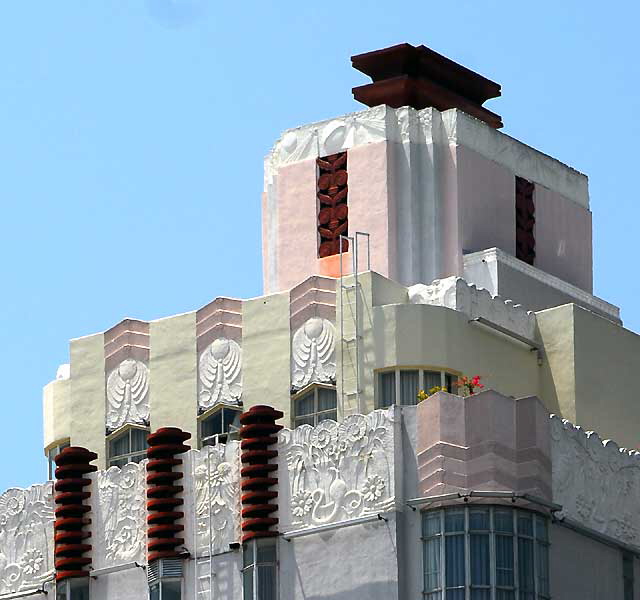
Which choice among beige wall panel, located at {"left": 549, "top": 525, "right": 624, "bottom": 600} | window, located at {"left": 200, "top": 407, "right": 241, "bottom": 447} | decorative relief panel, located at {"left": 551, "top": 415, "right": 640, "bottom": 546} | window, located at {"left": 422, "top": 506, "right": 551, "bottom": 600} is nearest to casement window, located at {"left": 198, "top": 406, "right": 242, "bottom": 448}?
window, located at {"left": 200, "top": 407, "right": 241, "bottom": 447}

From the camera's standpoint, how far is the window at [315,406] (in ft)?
287

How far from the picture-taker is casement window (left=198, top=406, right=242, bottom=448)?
8900 cm

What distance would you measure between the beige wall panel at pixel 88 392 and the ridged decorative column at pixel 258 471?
7.95m

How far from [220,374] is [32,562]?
7.26 m

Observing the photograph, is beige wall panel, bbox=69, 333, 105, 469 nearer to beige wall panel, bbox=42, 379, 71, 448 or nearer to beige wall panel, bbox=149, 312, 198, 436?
beige wall panel, bbox=42, 379, 71, 448

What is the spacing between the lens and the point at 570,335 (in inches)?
3521

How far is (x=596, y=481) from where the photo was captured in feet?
280

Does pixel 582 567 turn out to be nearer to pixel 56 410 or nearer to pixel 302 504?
pixel 302 504

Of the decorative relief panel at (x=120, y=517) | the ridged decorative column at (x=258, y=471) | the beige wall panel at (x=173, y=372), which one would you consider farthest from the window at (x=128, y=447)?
the ridged decorative column at (x=258, y=471)

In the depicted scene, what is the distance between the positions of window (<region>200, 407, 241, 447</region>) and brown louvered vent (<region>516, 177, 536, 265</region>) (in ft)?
35.3

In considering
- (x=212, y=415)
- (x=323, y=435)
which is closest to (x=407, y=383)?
(x=323, y=435)

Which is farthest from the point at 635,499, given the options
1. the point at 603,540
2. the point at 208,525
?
the point at 208,525

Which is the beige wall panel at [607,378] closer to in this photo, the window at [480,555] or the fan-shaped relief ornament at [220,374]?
the window at [480,555]

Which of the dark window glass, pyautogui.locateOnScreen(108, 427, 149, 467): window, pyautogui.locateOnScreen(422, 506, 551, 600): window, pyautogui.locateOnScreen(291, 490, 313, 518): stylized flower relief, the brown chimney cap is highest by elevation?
the brown chimney cap
